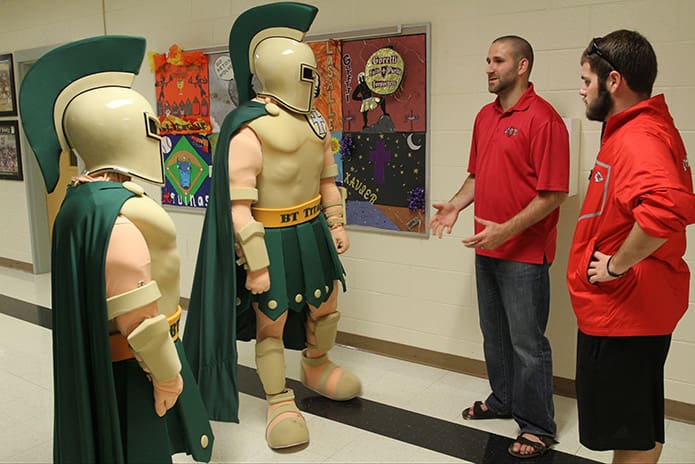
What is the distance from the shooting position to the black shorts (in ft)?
5.79

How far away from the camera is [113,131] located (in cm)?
158

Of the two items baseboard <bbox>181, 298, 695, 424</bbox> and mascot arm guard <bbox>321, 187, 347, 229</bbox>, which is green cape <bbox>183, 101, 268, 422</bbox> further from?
baseboard <bbox>181, 298, 695, 424</bbox>

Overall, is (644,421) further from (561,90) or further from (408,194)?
(408,194)

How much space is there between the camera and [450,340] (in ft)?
10.7

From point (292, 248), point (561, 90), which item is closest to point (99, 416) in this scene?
point (292, 248)

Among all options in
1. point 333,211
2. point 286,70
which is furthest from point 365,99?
point 286,70

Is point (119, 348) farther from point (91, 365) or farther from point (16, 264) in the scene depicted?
point (16, 264)

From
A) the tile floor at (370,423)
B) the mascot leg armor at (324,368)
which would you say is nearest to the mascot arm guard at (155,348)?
the tile floor at (370,423)

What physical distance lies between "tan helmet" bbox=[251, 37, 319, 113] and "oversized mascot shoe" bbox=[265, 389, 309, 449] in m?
1.24

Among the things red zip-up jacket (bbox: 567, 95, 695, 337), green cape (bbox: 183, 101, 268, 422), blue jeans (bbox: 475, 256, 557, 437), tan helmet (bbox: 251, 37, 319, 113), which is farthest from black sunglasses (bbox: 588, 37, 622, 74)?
green cape (bbox: 183, 101, 268, 422)

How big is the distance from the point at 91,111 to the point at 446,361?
7.60ft

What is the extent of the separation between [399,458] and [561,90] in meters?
1.72

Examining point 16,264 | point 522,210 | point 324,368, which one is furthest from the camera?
point 16,264

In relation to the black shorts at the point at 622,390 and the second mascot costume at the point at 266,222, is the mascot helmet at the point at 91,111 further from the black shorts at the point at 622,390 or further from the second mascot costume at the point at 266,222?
the black shorts at the point at 622,390
